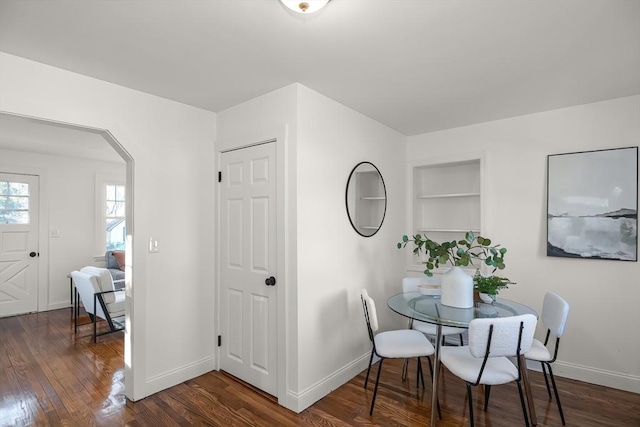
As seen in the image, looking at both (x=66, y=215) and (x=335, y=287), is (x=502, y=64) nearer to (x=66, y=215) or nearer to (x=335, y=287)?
(x=335, y=287)

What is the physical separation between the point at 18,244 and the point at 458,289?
20.3 feet

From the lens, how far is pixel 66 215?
5.35 metres

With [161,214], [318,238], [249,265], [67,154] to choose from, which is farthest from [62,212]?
[318,238]

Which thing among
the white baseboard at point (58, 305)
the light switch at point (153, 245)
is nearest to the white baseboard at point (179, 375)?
the light switch at point (153, 245)

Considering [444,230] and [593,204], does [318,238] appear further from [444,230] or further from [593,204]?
[593,204]

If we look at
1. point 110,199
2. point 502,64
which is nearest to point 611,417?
point 502,64

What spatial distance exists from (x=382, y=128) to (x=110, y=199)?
5.11m

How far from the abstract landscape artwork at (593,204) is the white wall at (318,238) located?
1685mm

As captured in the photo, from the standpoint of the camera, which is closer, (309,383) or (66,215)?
(309,383)

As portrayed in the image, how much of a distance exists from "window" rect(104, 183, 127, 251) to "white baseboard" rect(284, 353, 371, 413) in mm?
4879

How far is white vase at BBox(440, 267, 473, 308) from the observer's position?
7.66 ft

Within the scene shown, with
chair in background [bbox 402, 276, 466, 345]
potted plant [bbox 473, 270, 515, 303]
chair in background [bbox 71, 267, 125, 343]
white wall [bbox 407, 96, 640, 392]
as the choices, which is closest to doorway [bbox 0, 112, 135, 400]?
chair in background [bbox 71, 267, 125, 343]

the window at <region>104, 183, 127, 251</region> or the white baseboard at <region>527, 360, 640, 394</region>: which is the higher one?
the window at <region>104, 183, 127, 251</region>

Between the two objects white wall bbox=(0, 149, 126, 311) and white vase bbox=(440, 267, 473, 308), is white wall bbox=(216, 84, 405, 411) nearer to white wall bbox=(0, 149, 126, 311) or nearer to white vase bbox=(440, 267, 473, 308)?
white vase bbox=(440, 267, 473, 308)
